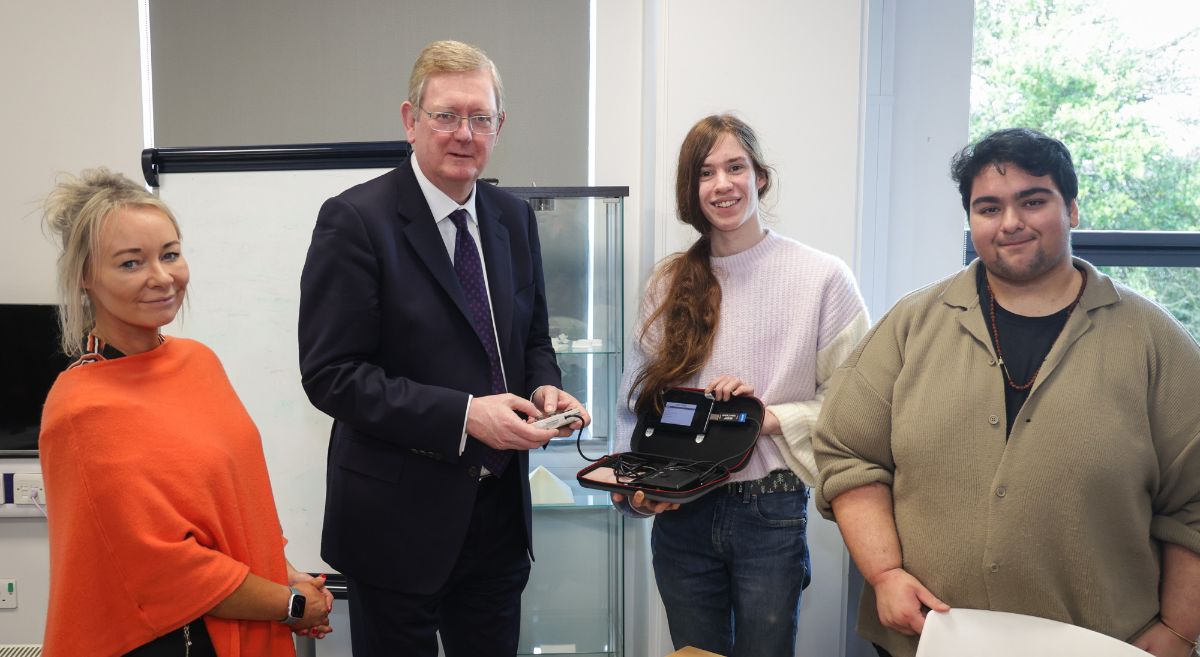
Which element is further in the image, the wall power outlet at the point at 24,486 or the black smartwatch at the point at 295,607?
the wall power outlet at the point at 24,486

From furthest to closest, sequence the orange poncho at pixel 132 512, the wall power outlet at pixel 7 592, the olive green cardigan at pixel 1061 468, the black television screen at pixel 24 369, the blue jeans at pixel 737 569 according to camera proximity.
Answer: the wall power outlet at pixel 7 592 < the black television screen at pixel 24 369 < the blue jeans at pixel 737 569 < the olive green cardigan at pixel 1061 468 < the orange poncho at pixel 132 512

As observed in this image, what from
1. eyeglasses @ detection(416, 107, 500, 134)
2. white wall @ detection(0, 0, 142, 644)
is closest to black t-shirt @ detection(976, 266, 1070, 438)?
eyeglasses @ detection(416, 107, 500, 134)

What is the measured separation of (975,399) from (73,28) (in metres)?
3.12

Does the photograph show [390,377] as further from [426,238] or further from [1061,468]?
[1061,468]

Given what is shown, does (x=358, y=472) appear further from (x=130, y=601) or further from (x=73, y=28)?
(x=73, y=28)

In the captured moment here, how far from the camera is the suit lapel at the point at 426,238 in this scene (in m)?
1.65

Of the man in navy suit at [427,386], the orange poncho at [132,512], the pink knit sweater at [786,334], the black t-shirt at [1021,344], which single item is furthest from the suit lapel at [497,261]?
the black t-shirt at [1021,344]

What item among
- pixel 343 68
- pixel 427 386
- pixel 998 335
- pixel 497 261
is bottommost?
pixel 427 386

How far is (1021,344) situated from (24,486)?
3107 mm

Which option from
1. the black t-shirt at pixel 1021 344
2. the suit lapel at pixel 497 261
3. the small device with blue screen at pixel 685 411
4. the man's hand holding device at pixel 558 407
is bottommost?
the small device with blue screen at pixel 685 411

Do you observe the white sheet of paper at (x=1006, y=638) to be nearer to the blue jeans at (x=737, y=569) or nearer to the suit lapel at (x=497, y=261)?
the blue jeans at (x=737, y=569)

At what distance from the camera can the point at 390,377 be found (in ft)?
5.46

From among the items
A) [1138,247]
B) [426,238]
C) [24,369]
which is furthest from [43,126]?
[1138,247]

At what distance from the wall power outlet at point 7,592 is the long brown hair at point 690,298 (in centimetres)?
246
